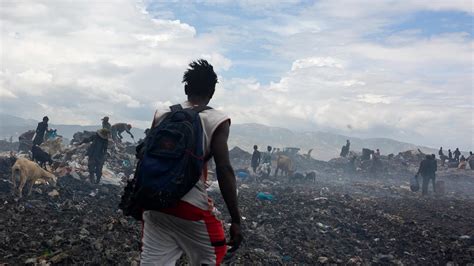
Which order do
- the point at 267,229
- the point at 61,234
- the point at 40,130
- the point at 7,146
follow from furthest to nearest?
the point at 7,146, the point at 40,130, the point at 267,229, the point at 61,234

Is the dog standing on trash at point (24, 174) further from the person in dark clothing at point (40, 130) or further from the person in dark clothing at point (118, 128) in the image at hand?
the person in dark clothing at point (118, 128)

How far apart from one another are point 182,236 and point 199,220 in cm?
16

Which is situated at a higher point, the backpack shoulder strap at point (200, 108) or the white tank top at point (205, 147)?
the backpack shoulder strap at point (200, 108)

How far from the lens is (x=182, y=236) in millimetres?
2430

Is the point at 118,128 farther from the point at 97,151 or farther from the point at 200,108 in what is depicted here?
the point at 200,108

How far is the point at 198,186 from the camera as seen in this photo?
2402 millimetres

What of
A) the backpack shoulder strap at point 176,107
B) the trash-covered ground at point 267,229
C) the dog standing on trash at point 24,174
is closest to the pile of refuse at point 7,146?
the trash-covered ground at point 267,229

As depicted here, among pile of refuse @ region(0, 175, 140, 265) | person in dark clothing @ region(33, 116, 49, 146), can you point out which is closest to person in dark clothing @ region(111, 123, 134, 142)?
person in dark clothing @ region(33, 116, 49, 146)

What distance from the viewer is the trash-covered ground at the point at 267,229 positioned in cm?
550

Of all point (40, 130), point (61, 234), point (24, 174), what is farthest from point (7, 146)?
point (61, 234)

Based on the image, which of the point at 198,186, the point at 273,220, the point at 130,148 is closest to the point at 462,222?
the point at 273,220

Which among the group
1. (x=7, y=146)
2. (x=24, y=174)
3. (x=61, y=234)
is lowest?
(x=7, y=146)

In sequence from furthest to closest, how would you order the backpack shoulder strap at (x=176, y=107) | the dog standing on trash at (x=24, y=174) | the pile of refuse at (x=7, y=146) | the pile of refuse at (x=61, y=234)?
the pile of refuse at (x=7, y=146)
the dog standing on trash at (x=24, y=174)
the pile of refuse at (x=61, y=234)
the backpack shoulder strap at (x=176, y=107)

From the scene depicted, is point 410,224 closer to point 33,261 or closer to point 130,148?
point 33,261
